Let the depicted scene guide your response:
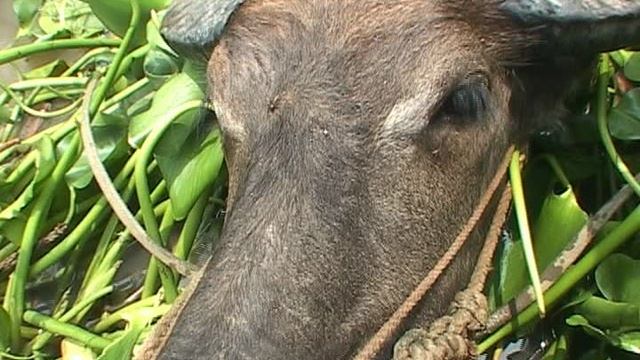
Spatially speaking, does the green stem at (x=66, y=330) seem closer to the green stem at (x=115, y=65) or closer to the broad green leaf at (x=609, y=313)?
the green stem at (x=115, y=65)

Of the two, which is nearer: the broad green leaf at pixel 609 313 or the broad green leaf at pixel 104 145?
the broad green leaf at pixel 609 313

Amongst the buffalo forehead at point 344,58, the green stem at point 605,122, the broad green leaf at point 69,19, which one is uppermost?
the buffalo forehead at point 344,58

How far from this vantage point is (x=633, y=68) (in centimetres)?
227

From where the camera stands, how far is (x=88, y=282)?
2.50 metres

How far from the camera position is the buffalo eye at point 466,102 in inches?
83.1

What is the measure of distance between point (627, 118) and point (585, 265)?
0.78 ft

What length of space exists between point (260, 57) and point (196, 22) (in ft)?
0.54

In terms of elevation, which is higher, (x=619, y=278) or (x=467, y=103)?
(x=467, y=103)

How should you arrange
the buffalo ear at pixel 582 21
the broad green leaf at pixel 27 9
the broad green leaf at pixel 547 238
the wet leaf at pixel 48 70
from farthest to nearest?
the broad green leaf at pixel 27 9
the wet leaf at pixel 48 70
the broad green leaf at pixel 547 238
the buffalo ear at pixel 582 21

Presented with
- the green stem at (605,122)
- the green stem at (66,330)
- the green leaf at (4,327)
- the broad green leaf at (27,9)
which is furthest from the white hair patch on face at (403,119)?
the broad green leaf at (27,9)

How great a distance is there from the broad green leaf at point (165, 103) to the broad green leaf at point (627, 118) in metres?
0.66

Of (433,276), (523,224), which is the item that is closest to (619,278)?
(523,224)

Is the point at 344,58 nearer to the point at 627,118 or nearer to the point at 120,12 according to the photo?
the point at 627,118

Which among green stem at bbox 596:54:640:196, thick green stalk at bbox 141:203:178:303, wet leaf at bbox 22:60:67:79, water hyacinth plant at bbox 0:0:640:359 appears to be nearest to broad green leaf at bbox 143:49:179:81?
water hyacinth plant at bbox 0:0:640:359
